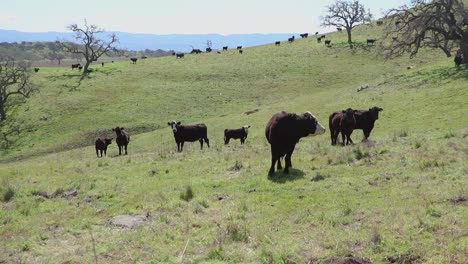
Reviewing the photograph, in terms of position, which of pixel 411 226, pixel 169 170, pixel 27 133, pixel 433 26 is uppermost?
pixel 433 26

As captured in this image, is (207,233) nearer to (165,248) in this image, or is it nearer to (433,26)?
(165,248)

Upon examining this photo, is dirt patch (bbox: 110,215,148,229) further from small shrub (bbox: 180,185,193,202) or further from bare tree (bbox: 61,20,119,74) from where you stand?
bare tree (bbox: 61,20,119,74)

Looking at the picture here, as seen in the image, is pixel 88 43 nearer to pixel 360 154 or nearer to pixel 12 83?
pixel 12 83

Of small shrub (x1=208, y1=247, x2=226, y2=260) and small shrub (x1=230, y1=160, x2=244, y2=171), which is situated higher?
small shrub (x1=208, y1=247, x2=226, y2=260)

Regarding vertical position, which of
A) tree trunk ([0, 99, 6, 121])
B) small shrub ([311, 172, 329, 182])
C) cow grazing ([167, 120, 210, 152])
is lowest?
tree trunk ([0, 99, 6, 121])

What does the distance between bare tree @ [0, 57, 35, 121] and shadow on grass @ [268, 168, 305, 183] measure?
50673 mm

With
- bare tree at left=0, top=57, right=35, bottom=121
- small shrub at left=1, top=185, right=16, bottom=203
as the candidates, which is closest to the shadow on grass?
small shrub at left=1, top=185, right=16, bottom=203

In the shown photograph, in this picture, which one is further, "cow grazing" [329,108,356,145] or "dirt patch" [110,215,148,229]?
"cow grazing" [329,108,356,145]

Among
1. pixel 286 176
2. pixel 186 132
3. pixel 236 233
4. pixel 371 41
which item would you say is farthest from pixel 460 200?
pixel 371 41

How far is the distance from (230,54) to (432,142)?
7135 centimetres

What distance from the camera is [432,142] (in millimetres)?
18047

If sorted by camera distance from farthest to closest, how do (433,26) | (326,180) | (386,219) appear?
(433,26)
(326,180)
(386,219)

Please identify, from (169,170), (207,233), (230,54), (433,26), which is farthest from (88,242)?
(230,54)

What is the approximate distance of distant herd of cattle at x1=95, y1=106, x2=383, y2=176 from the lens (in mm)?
15219
